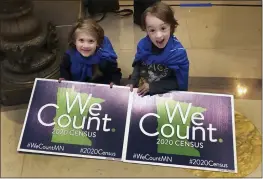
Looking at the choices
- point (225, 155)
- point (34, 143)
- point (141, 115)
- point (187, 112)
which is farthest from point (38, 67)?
point (225, 155)

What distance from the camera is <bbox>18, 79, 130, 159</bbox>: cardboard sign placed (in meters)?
1.09

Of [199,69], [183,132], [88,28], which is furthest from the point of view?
[199,69]

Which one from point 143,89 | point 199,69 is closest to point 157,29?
point 143,89

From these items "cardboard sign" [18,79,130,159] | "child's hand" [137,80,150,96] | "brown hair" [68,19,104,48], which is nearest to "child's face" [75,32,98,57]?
"brown hair" [68,19,104,48]

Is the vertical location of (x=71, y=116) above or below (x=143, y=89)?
below

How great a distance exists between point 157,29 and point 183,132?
0.39 metres

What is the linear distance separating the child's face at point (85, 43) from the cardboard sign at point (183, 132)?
0.26 metres

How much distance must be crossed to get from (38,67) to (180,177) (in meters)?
1.00

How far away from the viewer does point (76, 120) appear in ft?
3.74

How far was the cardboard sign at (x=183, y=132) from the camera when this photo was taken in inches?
42.0

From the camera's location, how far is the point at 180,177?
1462mm

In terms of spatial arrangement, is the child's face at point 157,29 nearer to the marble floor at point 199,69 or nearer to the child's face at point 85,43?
the child's face at point 85,43

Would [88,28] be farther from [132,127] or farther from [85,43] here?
[132,127]

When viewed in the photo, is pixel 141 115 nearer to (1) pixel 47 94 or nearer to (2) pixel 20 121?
(1) pixel 47 94
